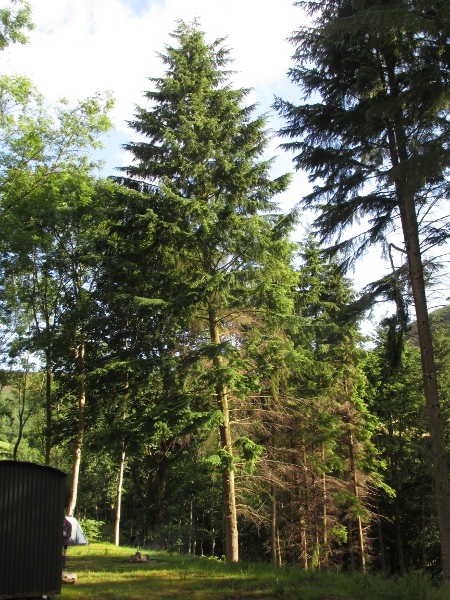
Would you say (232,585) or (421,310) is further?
(421,310)

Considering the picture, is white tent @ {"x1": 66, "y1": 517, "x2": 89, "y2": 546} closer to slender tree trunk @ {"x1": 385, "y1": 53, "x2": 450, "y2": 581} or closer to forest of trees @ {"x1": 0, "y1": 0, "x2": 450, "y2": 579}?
forest of trees @ {"x1": 0, "y1": 0, "x2": 450, "y2": 579}

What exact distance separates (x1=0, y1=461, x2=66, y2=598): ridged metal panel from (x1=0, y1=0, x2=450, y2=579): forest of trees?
4506 mm

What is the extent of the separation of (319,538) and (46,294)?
52.1 ft

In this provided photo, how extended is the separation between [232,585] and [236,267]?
26.8 feet

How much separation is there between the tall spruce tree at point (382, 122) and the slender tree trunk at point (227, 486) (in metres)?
5.01

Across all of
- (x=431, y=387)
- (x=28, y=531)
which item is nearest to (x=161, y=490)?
(x=28, y=531)

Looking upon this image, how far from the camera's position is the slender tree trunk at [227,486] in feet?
40.8

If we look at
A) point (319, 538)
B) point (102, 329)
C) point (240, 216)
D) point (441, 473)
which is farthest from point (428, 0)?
point (319, 538)

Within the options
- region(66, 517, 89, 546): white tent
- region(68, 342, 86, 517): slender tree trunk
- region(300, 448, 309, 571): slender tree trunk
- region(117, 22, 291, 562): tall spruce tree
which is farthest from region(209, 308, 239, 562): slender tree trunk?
region(300, 448, 309, 571): slender tree trunk

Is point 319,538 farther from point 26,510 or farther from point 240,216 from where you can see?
point 26,510

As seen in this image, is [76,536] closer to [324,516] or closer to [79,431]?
[79,431]

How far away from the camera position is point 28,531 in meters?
7.35

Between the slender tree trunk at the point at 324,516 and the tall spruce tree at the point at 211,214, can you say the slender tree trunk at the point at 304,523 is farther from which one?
the tall spruce tree at the point at 211,214

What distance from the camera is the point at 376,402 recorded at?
2772cm
